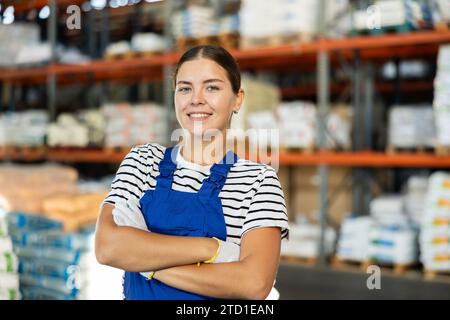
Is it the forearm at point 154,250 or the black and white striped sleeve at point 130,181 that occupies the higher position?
the black and white striped sleeve at point 130,181

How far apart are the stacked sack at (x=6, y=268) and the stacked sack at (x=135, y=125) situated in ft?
14.3

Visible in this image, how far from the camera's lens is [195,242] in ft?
5.91

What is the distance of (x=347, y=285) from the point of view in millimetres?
6168

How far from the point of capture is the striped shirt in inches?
72.3

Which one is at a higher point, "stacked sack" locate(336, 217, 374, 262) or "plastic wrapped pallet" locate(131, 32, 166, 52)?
"plastic wrapped pallet" locate(131, 32, 166, 52)

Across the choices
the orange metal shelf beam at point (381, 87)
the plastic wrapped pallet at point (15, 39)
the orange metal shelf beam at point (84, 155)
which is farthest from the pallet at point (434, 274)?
the plastic wrapped pallet at point (15, 39)

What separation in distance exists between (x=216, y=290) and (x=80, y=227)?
8.41 ft

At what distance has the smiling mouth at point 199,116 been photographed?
6.34ft

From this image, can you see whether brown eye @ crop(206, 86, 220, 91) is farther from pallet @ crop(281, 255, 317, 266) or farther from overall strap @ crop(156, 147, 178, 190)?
pallet @ crop(281, 255, 317, 266)

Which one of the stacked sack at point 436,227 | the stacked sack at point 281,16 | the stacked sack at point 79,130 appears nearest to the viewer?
the stacked sack at point 436,227

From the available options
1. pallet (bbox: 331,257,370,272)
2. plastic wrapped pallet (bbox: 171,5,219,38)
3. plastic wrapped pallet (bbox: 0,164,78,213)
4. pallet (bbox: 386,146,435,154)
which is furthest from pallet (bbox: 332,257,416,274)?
plastic wrapped pallet (bbox: 171,5,219,38)

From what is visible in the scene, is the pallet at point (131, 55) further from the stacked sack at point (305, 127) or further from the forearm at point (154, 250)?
the forearm at point (154, 250)

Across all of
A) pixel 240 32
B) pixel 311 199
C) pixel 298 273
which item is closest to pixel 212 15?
pixel 240 32
